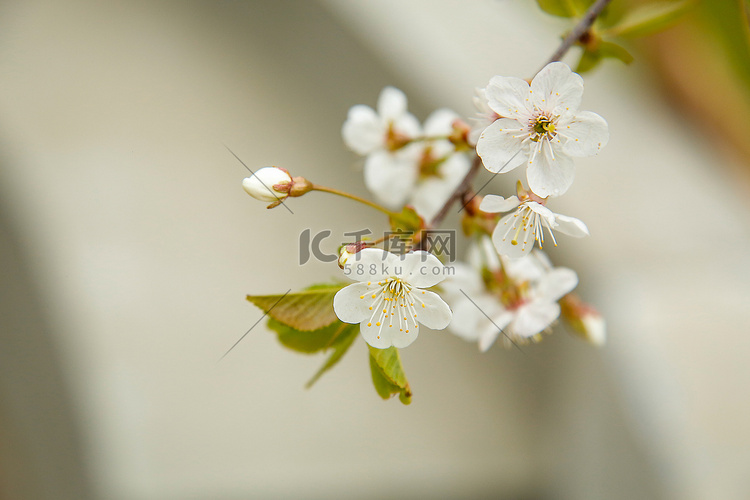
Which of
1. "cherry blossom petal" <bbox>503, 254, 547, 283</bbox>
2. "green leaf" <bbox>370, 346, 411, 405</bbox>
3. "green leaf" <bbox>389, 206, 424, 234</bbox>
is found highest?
"cherry blossom petal" <bbox>503, 254, 547, 283</bbox>

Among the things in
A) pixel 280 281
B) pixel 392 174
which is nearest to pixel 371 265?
pixel 392 174

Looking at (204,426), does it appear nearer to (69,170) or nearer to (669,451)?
(69,170)

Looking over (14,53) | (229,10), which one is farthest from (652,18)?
(14,53)

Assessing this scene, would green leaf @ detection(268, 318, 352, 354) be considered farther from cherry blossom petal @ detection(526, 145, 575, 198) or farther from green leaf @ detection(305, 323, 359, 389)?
cherry blossom petal @ detection(526, 145, 575, 198)

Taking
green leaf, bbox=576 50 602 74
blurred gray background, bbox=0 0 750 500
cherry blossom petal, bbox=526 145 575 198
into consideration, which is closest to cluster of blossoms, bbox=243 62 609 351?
cherry blossom petal, bbox=526 145 575 198

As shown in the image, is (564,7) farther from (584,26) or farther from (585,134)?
(585,134)

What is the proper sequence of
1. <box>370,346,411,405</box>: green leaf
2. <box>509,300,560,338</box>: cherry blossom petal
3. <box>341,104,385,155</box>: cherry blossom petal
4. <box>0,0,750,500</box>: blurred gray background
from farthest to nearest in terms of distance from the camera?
<box>0,0,750,500</box>: blurred gray background < <box>341,104,385,155</box>: cherry blossom petal < <box>509,300,560,338</box>: cherry blossom petal < <box>370,346,411,405</box>: green leaf

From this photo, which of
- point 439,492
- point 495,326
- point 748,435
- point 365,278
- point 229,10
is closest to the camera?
point 365,278
